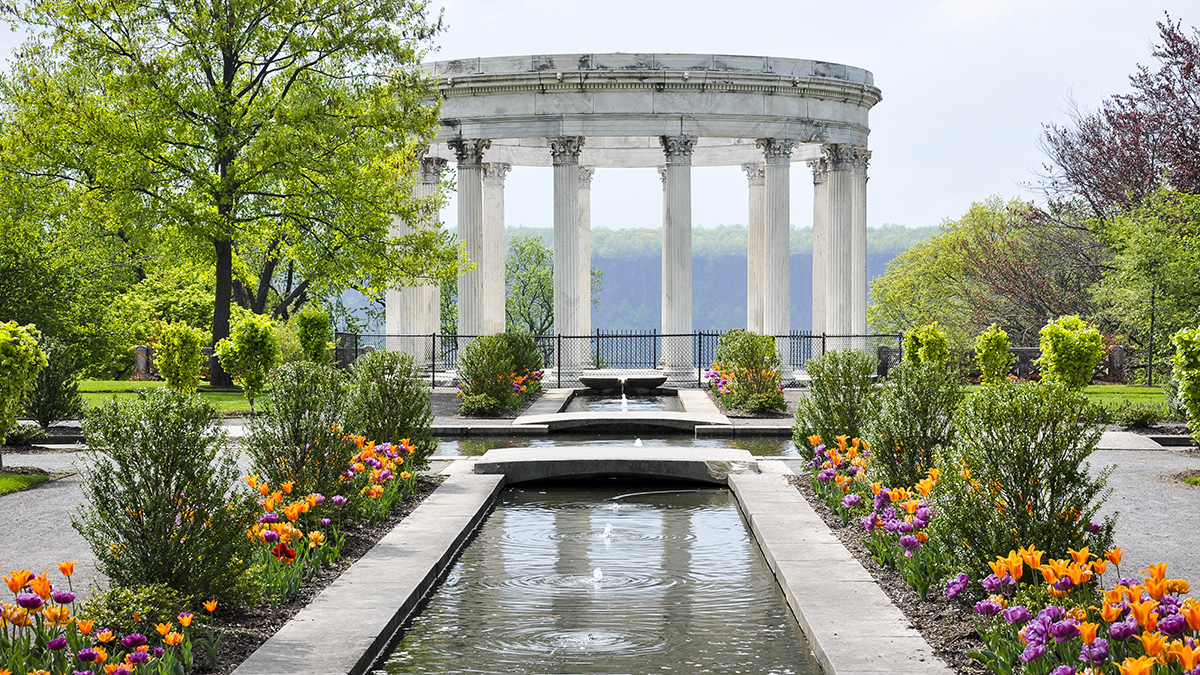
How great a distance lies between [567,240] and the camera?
51.0 meters

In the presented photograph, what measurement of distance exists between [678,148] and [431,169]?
1213 centimetres

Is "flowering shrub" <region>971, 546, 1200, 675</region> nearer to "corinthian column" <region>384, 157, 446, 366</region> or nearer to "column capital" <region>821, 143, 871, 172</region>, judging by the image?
"column capital" <region>821, 143, 871, 172</region>

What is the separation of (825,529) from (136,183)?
34777 mm

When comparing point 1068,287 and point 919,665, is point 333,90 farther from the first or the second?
point 1068,287

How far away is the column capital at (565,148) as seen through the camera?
165 ft

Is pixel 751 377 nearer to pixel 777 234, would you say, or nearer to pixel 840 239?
pixel 777 234

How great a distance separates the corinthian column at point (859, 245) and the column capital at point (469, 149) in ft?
55.1

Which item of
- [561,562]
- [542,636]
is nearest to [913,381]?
[561,562]

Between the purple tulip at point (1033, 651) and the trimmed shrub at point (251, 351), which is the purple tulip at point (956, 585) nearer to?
the purple tulip at point (1033, 651)

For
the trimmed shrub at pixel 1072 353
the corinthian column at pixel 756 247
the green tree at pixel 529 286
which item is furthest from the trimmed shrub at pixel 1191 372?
the green tree at pixel 529 286

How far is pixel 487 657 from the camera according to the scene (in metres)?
11.0

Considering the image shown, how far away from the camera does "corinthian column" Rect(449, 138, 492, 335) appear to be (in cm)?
5150

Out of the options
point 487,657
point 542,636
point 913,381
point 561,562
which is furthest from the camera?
point 913,381

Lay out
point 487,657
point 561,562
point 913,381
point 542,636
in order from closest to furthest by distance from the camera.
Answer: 1. point 487,657
2. point 542,636
3. point 561,562
4. point 913,381
